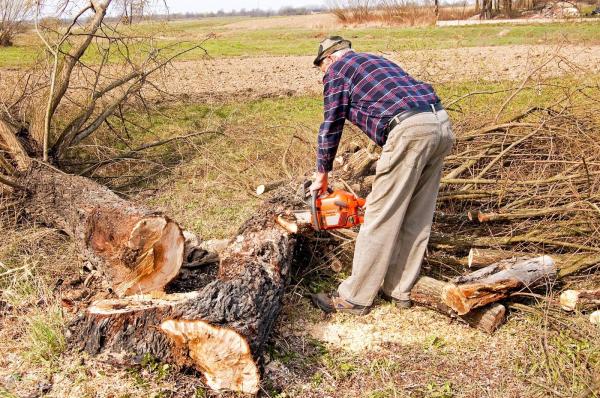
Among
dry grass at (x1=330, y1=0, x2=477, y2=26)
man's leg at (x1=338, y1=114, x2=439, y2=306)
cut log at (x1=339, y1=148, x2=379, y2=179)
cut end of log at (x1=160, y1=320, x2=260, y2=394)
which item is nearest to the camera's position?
cut end of log at (x1=160, y1=320, x2=260, y2=394)

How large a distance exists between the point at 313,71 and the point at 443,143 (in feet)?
34.0

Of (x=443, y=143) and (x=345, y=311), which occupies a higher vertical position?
(x=443, y=143)

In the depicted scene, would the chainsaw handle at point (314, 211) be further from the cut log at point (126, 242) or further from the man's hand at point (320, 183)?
the cut log at point (126, 242)

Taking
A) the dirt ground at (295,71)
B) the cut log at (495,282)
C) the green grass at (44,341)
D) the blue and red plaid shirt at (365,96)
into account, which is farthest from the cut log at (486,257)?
the dirt ground at (295,71)

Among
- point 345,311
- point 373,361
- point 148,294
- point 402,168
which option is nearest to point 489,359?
point 373,361

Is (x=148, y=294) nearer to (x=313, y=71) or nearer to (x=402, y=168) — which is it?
(x=402, y=168)

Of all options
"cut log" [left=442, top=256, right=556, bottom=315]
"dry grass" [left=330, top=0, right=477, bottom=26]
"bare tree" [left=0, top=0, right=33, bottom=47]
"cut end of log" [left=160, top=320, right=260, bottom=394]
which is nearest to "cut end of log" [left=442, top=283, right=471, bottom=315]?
"cut log" [left=442, top=256, right=556, bottom=315]

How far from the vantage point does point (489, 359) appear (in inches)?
123

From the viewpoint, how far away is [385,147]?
3.22m

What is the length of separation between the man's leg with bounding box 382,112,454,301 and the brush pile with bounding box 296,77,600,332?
11 centimetres

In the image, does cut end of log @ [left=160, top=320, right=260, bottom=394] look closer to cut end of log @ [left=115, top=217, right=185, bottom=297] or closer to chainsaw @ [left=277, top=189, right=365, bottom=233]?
cut end of log @ [left=115, top=217, right=185, bottom=297]

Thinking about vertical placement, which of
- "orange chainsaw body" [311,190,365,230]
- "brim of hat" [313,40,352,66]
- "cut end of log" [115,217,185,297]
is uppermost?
"brim of hat" [313,40,352,66]

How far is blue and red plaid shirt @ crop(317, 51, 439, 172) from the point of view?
3.18 metres

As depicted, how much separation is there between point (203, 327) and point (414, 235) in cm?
157
